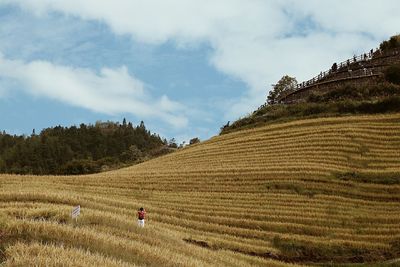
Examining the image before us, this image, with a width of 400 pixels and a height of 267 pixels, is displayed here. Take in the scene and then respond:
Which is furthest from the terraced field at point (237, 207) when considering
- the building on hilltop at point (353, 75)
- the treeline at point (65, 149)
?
the treeline at point (65, 149)

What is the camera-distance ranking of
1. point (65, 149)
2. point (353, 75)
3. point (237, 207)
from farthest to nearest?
point (65, 149) → point (353, 75) → point (237, 207)

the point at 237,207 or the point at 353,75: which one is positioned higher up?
the point at 353,75

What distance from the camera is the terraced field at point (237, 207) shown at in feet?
46.4

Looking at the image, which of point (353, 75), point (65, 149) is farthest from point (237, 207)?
point (65, 149)

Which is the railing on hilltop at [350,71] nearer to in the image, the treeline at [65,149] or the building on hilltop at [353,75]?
the building on hilltop at [353,75]

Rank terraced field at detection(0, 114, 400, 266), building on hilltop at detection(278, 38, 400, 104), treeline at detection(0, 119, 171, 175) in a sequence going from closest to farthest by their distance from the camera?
terraced field at detection(0, 114, 400, 266) < building on hilltop at detection(278, 38, 400, 104) < treeline at detection(0, 119, 171, 175)

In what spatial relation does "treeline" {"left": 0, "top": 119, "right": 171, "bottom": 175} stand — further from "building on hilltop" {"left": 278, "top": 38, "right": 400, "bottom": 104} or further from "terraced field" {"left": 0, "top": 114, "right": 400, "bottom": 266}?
"terraced field" {"left": 0, "top": 114, "right": 400, "bottom": 266}

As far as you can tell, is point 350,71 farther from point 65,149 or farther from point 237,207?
point 65,149

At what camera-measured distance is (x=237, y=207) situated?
118 ft

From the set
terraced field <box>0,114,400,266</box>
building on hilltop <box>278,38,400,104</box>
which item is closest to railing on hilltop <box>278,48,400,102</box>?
building on hilltop <box>278,38,400,104</box>

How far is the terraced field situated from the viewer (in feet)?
46.4

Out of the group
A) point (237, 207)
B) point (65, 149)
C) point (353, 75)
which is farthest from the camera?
point (65, 149)

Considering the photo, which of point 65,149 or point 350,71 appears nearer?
point 350,71

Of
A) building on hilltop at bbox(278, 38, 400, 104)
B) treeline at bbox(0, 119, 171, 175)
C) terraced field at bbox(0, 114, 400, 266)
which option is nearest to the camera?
terraced field at bbox(0, 114, 400, 266)
